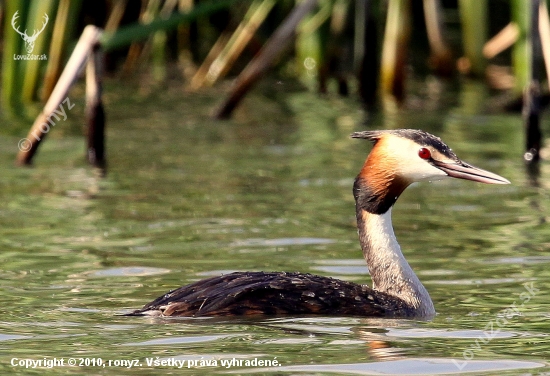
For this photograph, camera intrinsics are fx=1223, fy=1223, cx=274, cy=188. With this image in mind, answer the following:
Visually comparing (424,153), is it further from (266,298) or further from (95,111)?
(95,111)

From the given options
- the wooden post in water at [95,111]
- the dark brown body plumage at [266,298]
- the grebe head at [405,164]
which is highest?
the wooden post in water at [95,111]

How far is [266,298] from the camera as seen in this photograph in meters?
6.01

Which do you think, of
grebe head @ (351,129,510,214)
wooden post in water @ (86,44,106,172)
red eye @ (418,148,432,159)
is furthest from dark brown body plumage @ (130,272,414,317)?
wooden post in water @ (86,44,106,172)

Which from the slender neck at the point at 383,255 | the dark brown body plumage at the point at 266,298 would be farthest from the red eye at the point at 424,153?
the dark brown body plumage at the point at 266,298

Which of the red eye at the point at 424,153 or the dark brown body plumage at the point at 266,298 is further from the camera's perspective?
the red eye at the point at 424,153

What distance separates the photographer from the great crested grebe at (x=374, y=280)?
598cm

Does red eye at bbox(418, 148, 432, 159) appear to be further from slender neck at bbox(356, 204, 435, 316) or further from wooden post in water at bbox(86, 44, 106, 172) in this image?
wooden post in water at bbox(86, 44, 106, 172)

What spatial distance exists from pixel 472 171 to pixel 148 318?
6.37 feet

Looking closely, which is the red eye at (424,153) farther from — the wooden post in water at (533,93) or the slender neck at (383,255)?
the wooden post in water at (533,93)

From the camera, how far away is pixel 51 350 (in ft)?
17.6

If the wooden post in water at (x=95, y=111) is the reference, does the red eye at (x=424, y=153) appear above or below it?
below

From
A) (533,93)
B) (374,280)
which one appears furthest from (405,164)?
(533,93)

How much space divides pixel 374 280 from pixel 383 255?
147mm

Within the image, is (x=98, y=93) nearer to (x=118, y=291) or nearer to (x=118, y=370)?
(x=118, y=291)
